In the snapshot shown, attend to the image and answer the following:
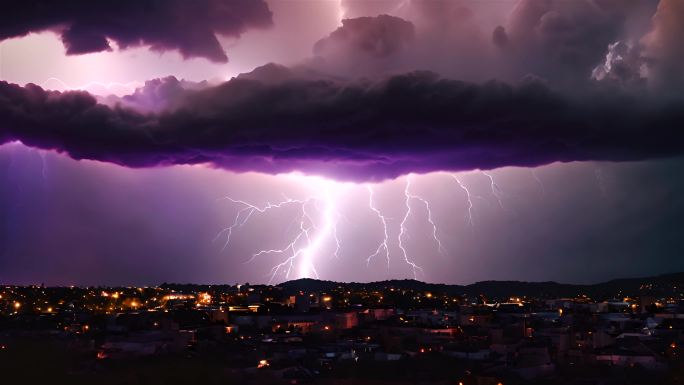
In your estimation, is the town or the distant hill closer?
the town

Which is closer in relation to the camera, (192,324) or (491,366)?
(491,366)

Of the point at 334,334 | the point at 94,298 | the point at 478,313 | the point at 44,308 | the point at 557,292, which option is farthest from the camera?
the point at 557,292

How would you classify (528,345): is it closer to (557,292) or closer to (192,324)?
(192,324)

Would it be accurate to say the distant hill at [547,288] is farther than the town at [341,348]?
Yes

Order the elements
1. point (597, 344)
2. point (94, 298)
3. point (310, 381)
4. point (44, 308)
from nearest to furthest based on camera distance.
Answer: point (310, 381), point (597, 344), point (44, 308), point (94, 298)

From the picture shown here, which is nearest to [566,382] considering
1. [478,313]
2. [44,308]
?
[478,313]

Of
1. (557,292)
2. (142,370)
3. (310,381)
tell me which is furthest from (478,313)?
(557,292)

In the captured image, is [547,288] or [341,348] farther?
[547,288]

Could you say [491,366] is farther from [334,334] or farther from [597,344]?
[334,334]

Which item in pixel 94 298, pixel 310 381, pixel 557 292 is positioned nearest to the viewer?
pixel 310 381
